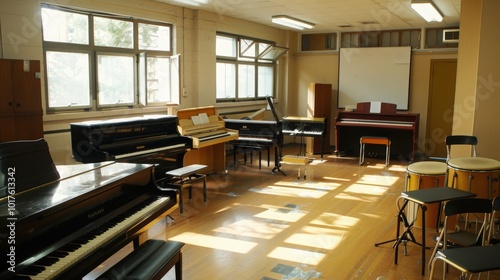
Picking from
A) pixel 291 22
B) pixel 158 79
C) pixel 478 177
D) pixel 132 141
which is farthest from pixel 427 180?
pixel 291 22

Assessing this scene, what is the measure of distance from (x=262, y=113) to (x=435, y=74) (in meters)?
3.98

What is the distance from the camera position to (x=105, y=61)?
21.3 ft

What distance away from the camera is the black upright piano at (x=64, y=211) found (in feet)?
6.54

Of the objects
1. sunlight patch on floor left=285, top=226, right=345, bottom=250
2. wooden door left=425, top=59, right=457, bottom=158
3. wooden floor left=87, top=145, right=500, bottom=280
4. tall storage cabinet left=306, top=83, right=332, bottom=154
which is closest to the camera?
wooden floor left=87, top=145, right=500, bottom=280

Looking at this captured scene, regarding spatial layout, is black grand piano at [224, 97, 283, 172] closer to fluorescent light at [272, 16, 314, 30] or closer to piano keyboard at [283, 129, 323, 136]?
piano keyboard at [283, 129, 323, 136]

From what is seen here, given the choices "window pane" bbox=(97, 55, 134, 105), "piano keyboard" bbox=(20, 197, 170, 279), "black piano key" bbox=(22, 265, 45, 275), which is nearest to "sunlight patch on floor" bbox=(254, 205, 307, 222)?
"piano keyboard" bbox=(20, 197, 170, 279)

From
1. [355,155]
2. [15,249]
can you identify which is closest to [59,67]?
[15,249]

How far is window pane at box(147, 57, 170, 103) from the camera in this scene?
733 centimetres

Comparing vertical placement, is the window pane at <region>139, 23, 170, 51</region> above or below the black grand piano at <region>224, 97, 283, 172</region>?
above

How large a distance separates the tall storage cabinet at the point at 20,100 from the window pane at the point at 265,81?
6.19 meters

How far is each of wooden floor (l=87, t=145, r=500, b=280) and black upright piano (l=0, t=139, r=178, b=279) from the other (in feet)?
3.60

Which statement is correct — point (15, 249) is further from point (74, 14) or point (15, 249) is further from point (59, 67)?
point (74, 14)

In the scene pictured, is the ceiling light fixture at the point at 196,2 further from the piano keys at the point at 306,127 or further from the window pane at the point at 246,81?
the piano keys at the point at 306,127

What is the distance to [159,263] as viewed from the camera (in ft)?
9.07
